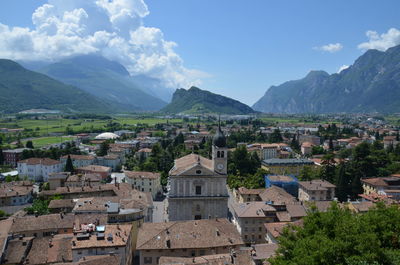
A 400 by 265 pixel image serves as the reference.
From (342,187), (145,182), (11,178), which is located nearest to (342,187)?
(342,187)

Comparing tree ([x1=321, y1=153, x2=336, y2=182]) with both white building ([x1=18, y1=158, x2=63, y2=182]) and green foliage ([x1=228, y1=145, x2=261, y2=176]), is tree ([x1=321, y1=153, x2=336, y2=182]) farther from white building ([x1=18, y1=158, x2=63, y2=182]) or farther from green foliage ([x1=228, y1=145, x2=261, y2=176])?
white building ([x1=18, y1=158, x2=63, y2=182])

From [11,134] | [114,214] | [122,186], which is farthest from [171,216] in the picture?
[11,134]

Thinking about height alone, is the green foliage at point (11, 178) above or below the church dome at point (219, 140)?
below

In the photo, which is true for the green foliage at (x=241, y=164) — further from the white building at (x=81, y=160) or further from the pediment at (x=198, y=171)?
the white building at (x=81, y=160)

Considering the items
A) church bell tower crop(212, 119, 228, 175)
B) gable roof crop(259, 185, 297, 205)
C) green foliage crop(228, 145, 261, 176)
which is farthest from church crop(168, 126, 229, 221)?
green foliage crop(228, 145, 261, 176)

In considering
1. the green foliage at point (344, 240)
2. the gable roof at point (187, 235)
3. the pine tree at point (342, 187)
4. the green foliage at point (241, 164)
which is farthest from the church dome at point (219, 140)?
the green foliage at point (241, 164)

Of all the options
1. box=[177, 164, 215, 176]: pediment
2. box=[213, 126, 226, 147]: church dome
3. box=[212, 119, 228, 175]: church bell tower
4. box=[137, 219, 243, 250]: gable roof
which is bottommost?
box=[137, 219, 243, 250]: gable roof

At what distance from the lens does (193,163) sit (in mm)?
49281

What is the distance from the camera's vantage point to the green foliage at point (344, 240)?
17297 millimetres

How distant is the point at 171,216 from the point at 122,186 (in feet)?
46.6

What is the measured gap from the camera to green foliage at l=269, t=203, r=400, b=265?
17.3 meters

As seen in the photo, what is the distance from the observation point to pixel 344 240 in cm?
1847

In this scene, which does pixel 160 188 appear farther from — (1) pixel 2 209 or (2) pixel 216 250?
(2) pixel 216 250

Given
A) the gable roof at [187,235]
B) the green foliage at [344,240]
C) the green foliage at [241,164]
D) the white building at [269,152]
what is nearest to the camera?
the green foliage at [344,240]
